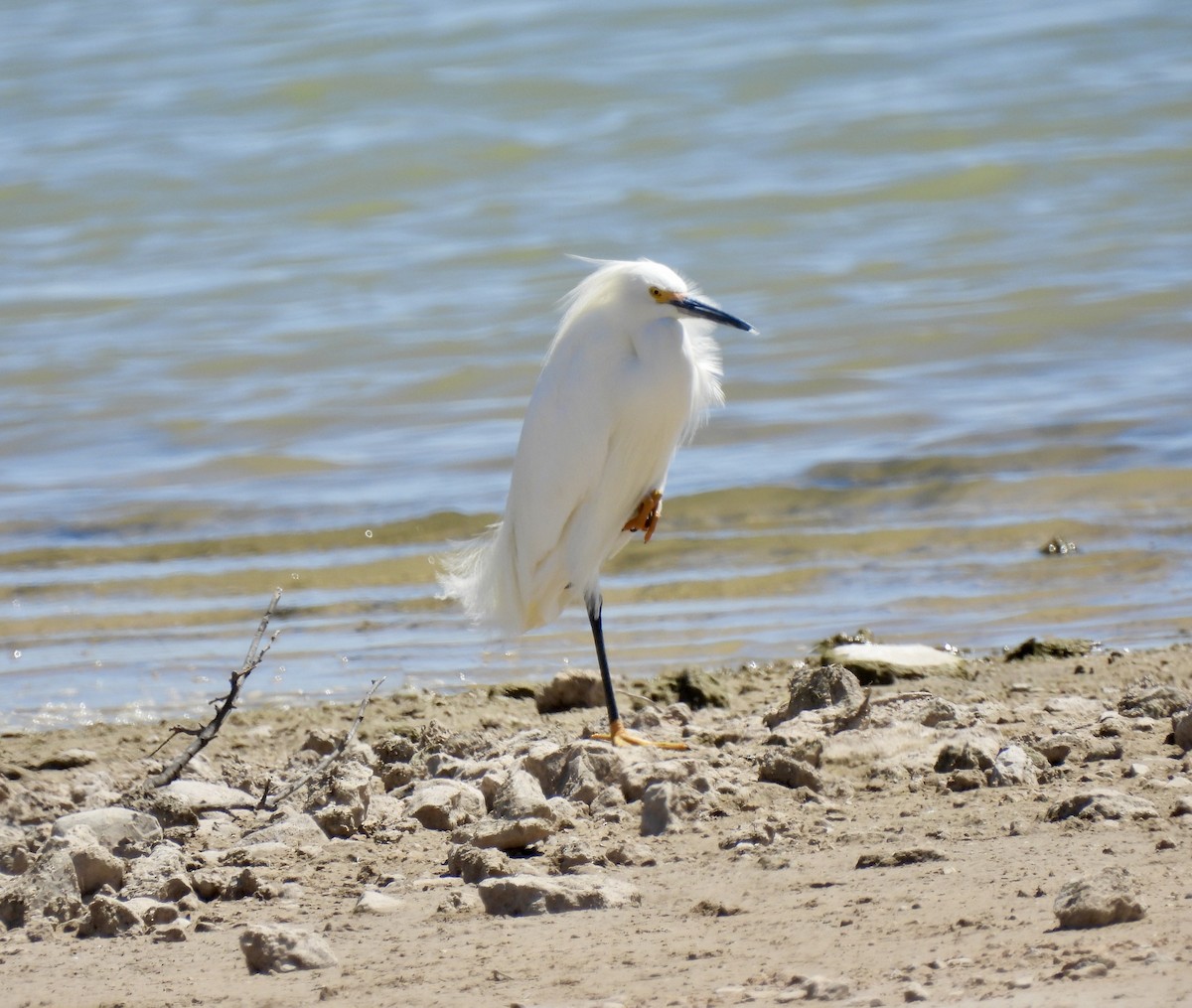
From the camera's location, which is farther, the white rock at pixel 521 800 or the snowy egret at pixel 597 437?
the snowy egret at pixel 597 437

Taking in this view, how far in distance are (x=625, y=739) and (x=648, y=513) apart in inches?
40.6

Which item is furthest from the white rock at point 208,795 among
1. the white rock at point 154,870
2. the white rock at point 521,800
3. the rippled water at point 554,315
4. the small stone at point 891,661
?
the small stone at point 891,661

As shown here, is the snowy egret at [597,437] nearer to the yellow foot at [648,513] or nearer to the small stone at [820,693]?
the yellow foot at [648,513]

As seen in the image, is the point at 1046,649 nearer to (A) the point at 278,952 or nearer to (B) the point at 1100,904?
(B) the point at 1100,904

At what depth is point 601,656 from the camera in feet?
16.9

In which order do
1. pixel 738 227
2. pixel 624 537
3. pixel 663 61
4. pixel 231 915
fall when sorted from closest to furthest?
pixel 231 915, pixel 624 537, pixel 738 227, pixel 663 61

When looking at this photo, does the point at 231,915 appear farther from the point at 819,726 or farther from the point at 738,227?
the point at 738,227

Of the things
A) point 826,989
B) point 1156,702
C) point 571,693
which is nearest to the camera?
point 826,989

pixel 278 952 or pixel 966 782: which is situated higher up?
pixel 278 952

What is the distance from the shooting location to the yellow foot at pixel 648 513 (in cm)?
559

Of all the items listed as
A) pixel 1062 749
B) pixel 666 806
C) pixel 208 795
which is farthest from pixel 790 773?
pixel 208 795

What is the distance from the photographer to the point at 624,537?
570cm

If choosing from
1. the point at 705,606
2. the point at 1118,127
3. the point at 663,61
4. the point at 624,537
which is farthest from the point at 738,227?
the point at 624,537

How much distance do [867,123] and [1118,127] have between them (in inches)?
93.5
